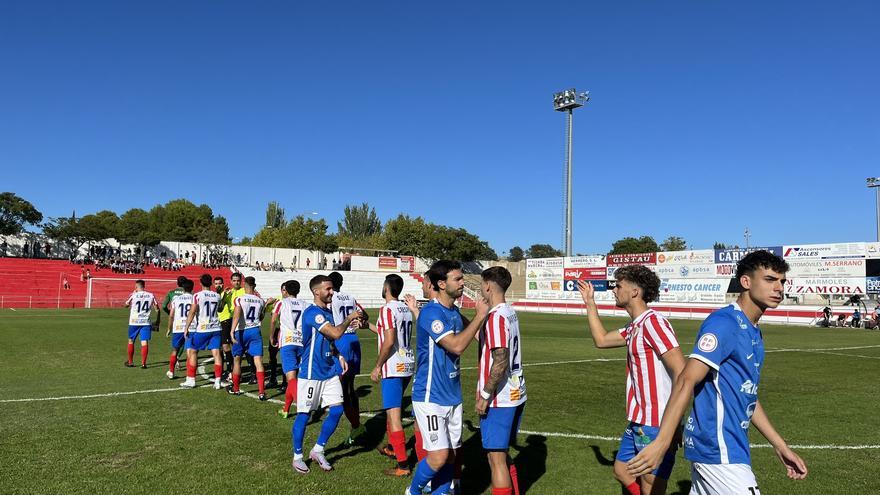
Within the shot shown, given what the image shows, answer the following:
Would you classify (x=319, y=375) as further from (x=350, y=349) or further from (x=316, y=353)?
(x=350, y=349)

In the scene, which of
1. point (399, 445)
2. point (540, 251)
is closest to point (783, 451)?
point (399, 445)

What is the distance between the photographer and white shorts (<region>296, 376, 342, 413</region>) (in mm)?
6688

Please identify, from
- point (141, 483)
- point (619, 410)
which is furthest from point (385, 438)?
point (619, 410)

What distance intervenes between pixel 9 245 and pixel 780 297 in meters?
76.3

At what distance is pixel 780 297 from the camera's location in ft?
11.4

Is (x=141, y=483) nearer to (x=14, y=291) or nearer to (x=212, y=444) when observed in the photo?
(x=212, y=444)

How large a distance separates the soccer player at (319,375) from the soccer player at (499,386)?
205cm

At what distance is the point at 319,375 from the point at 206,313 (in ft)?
19.8

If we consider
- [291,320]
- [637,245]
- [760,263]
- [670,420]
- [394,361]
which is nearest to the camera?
[670,420]

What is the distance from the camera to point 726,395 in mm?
3400

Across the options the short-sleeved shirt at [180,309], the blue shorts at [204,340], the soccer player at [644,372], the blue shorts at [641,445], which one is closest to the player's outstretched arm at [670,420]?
the soccer player at [644,372]

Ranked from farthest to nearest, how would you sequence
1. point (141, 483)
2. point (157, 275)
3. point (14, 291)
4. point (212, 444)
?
point (157, 275), point (14, 291), point (212, 444), point (141, 483)

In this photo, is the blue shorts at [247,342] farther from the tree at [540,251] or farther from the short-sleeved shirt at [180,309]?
the tree at [540,251]

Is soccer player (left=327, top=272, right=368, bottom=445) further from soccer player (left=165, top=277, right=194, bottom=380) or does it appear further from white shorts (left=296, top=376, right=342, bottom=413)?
soccer player (left=165, top=277, right=194, bottom=380)
